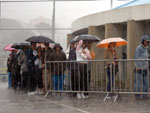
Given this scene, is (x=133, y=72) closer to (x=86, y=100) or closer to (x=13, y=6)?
(x=86, y=100)

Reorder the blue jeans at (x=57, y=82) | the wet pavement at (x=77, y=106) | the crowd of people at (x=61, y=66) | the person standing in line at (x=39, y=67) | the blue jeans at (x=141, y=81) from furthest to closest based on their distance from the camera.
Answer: the person standing in line at (x=39, y=67) → the blue jeans at (x=57, y=82) → the crowd of people at (x=61, y=66) → the blue jeans at (x=141, y=81) → the wet pavement at (x=77, y=106)

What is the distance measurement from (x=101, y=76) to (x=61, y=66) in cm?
125

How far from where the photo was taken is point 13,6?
113 ft

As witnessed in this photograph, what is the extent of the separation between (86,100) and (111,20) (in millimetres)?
5862

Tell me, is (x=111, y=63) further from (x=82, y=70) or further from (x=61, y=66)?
(x=61, y=66)

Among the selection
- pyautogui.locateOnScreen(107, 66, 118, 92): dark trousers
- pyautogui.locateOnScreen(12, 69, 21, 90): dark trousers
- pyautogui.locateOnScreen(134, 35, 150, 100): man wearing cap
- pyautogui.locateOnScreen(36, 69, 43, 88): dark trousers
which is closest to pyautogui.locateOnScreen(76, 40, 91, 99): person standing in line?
pyautogui.locateOnScreen(107, 66, 118, 92): dark trousers

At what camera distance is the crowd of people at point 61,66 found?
13148mm

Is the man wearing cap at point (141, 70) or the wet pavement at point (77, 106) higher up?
the man wearing cap at point (141, 70)

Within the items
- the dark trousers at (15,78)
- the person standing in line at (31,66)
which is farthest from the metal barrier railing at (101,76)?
the dark trousers at (15,78)

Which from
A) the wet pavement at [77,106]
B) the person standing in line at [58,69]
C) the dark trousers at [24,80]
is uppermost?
the person standing in line at [58,69]

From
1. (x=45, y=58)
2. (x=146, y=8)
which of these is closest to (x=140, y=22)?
(x=146, y=8)

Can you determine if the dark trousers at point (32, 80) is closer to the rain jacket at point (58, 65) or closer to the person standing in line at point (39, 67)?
the person standing in line at point (39, 67)

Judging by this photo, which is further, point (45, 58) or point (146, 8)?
point (146, 8)

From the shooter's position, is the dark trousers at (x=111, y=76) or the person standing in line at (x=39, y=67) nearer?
the dark trousers at (x=111, y=76)
